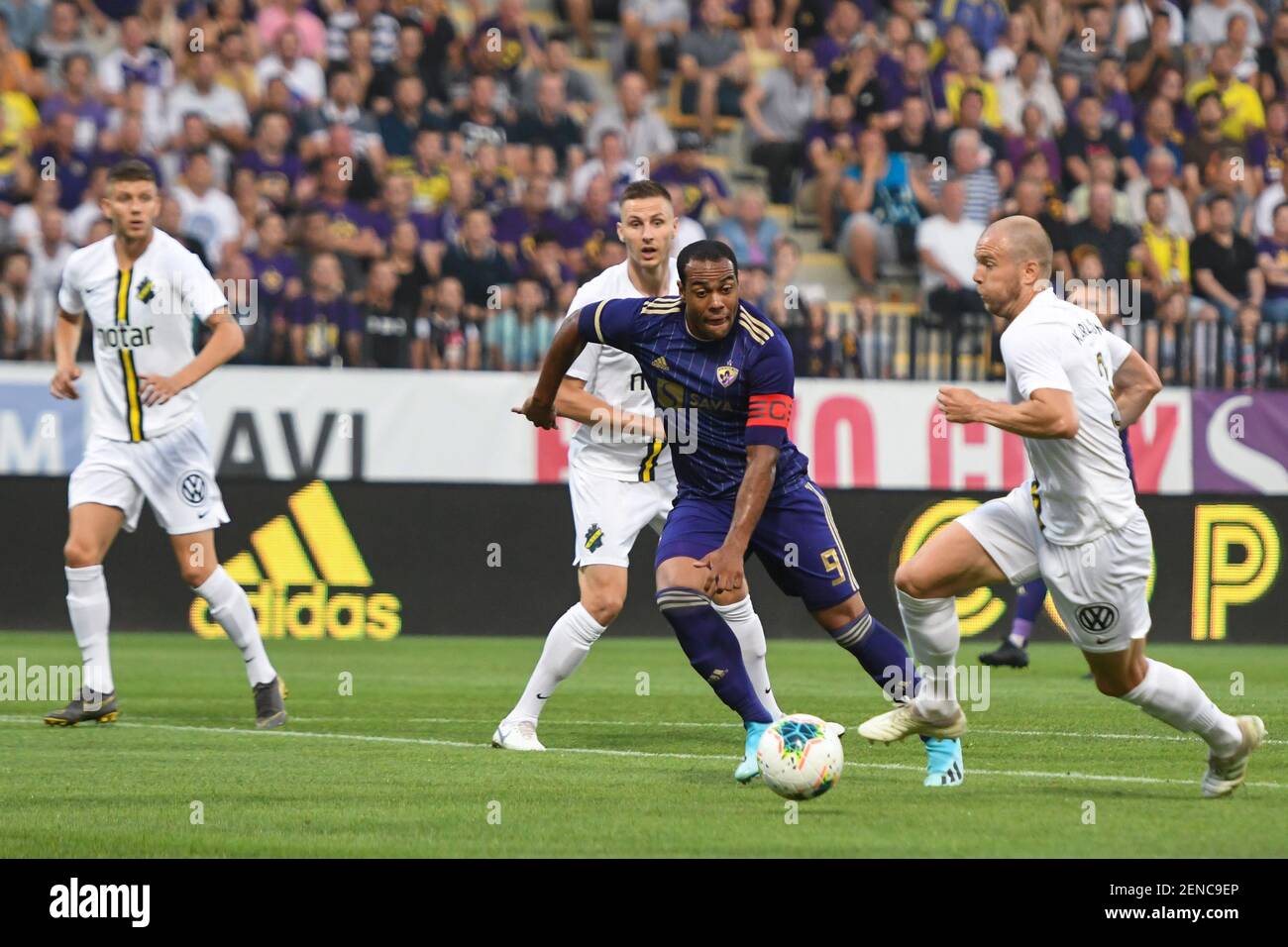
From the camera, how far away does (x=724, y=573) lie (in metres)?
7.67

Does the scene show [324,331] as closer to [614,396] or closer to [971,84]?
[614,396]

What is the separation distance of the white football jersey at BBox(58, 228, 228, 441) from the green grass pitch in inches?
60.0

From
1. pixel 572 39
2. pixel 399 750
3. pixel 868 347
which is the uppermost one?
pixel 572 39

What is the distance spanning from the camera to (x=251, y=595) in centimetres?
1577

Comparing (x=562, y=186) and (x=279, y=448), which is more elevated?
(x=562, y=186)

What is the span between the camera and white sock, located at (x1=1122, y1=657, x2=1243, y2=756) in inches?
294

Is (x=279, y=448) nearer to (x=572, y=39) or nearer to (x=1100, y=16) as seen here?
(x=572, y=39)

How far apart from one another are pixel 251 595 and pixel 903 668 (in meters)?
8.69

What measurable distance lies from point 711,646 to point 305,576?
8.27m

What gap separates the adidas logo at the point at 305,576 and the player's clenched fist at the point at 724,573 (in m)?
8.57

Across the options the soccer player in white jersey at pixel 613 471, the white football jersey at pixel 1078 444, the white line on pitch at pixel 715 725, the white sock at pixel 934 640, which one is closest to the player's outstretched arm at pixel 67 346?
the white line on pitch at pixel 715 725

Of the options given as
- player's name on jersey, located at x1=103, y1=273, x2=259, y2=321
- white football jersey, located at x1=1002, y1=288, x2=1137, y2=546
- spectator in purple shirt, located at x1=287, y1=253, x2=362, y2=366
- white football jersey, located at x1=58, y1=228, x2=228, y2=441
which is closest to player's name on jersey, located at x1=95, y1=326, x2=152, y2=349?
white football jersey, located at x1=58, y1=228, x2=228, y2=441

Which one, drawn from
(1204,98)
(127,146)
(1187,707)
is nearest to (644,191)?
(1187,707)

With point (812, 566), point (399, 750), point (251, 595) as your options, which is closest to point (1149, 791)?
point (812, 566)
